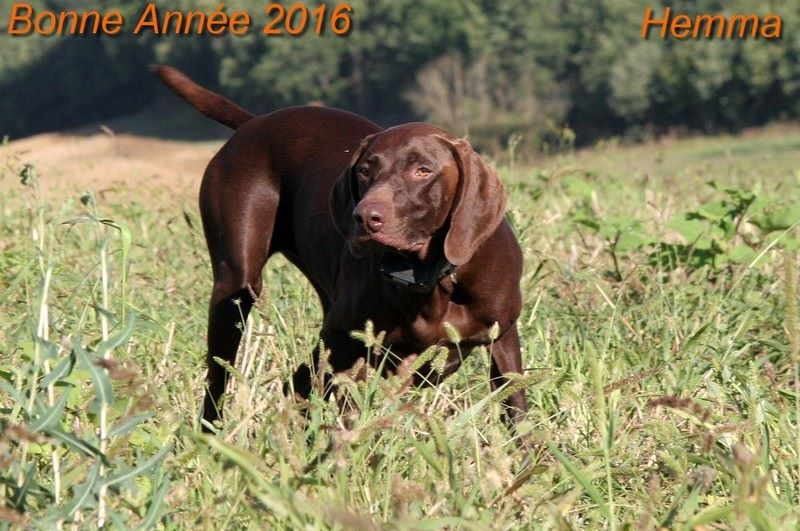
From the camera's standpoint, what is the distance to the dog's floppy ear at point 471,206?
394 centimetres

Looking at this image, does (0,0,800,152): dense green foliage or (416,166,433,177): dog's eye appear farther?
(0,0,800,152): dense green foliage

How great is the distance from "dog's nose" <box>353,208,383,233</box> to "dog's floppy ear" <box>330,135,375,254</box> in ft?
1.03

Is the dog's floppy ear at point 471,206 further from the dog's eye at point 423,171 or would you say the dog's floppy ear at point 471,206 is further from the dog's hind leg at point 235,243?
the dog's hind leg at point 235,243

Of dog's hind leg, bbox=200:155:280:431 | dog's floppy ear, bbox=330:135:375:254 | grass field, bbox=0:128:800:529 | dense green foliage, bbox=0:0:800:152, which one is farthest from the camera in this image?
dense green foliage, bbox=0:0:800:152

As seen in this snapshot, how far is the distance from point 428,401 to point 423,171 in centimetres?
69

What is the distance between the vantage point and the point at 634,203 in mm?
8078

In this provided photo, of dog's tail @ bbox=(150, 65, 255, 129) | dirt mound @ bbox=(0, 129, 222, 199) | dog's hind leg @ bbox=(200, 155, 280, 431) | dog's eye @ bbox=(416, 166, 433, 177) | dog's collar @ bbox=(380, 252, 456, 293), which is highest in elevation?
dog's eye @ bbox=(416, 166, 433, 177)

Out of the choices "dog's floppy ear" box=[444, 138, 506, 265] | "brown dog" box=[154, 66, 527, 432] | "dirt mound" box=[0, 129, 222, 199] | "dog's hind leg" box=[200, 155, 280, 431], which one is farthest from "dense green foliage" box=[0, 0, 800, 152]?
"dog's floppy ear" box=[444, 138, 506, 265]

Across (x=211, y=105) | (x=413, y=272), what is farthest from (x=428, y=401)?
(x=211, y=105)

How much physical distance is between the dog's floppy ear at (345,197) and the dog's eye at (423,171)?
230 mm

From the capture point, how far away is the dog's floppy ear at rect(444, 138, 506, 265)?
3938mm

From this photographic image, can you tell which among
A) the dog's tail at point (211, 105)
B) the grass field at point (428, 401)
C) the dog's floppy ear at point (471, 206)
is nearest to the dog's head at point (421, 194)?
the dog's floppy ear at point (471, 206)

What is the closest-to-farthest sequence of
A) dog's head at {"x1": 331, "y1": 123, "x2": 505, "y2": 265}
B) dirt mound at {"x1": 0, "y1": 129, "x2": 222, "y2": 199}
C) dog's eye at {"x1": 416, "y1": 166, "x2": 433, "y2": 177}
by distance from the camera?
1. dog's head at {"x1": 331, "y1": 123, "x2": 505, "y2": 265}
2. dog's eye at {"x1": 416, "y1": 166, "x2": 433, "y2": 177}
3. dirt mound at {"x1": 0, "y1": 129, "x2": 222, "y2": 199}

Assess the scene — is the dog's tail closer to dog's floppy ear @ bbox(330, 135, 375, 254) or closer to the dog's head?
dog's floppy ear @ bbox(330, 135, 375, 254)
